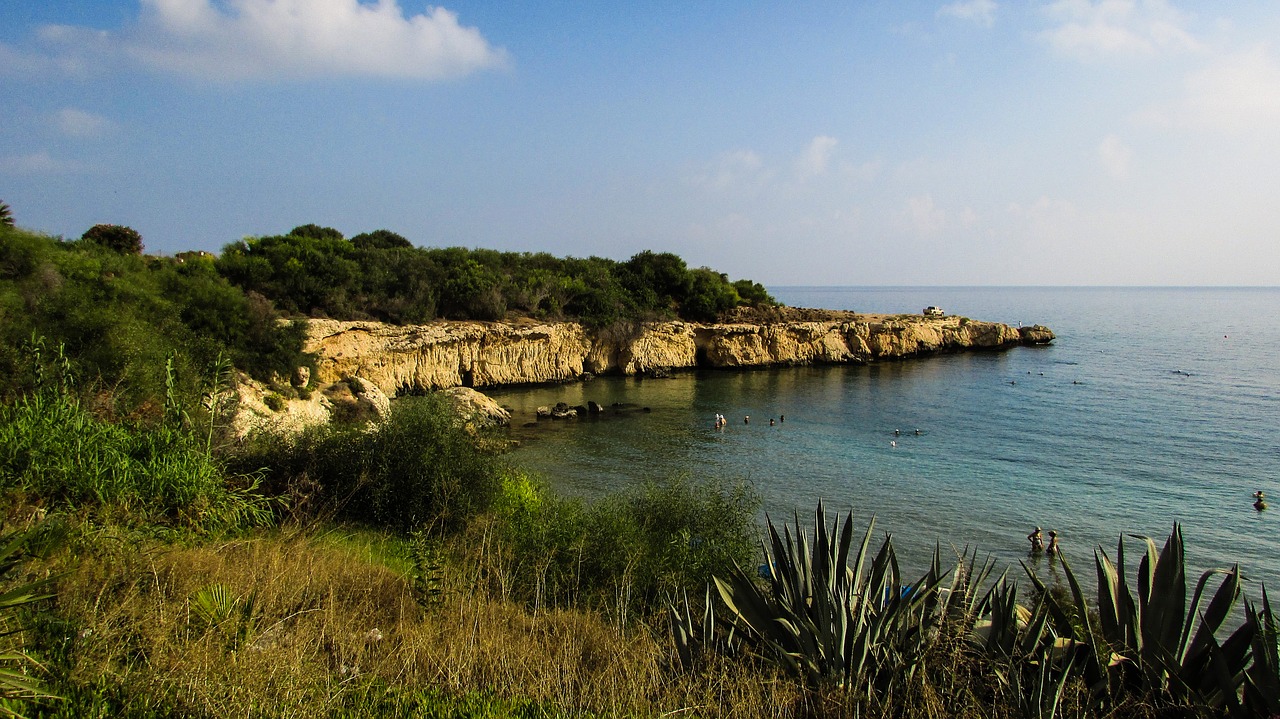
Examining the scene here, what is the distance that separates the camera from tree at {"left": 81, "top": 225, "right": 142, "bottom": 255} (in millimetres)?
39375

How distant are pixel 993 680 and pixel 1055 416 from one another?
3645cm

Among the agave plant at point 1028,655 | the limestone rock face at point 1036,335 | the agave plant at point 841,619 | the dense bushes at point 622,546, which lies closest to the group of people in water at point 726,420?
the dense bushes at point 622,546

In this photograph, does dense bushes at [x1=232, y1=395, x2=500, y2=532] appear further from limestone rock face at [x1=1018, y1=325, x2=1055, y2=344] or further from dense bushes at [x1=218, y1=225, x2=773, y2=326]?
limestone rock face at [x1=1018, y1=325, x2=1055, y2=344]

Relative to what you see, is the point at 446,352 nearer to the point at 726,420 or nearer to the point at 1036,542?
the point at 726,420

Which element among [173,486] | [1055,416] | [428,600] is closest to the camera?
[428,600]

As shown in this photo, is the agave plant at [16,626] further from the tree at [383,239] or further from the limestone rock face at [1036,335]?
the limestone rock face at [1036,335]

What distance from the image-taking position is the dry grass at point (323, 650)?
511 centimetres

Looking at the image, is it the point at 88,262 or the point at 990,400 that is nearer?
the point at 88,262

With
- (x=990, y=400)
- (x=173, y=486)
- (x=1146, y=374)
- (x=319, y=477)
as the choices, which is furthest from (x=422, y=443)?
(x=1146, y=374)

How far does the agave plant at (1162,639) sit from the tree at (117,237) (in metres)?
48.9

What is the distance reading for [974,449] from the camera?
95.7ft

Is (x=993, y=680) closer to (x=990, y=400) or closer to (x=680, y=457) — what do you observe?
(x=680, y=457)

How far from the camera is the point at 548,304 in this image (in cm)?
5181

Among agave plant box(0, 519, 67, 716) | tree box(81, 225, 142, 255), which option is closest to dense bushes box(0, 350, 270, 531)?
agave plant box(0, 519, 67, 716)
